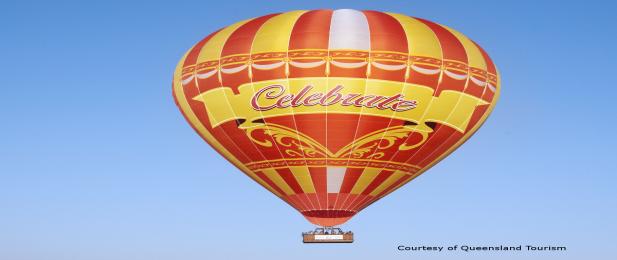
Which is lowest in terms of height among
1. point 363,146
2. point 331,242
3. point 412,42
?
point 331,242

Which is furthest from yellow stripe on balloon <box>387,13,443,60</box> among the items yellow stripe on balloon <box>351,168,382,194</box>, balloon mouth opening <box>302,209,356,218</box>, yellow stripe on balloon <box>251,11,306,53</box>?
balloon mouth opening <box>302,209,356,218</box>

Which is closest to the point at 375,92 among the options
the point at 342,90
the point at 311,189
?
the point at 342,90

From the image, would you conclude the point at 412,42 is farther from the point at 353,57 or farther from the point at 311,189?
the point at 311,189

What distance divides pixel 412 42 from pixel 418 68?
0.93m

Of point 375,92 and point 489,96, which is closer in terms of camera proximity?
point 375,92

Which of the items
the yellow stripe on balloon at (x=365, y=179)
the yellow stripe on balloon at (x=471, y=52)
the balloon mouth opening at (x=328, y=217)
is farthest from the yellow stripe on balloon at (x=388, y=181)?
the yellow stripe on balloon at (x=471, y=52)

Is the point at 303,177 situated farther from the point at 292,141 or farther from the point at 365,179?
the point at 365,179

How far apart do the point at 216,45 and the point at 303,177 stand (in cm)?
535

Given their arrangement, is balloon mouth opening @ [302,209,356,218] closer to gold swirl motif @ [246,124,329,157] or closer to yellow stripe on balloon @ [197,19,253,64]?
gold swirl motif @ [246,124,329,157]

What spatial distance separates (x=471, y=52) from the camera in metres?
44.6

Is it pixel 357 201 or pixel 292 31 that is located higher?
pixel 292 31

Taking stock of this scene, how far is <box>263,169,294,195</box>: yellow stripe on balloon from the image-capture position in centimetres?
4491

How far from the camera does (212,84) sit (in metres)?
43.7

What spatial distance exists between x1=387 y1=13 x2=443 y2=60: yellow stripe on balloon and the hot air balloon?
0.05 m
